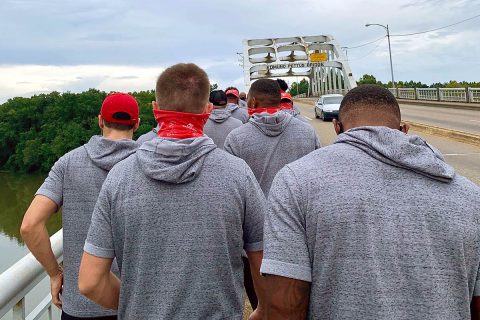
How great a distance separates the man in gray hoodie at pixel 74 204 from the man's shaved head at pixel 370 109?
120cm

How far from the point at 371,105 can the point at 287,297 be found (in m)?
0.69

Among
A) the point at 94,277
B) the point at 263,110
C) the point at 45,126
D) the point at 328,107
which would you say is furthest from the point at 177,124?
the point at 45,126

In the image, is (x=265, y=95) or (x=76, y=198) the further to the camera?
(x=265, y=95)

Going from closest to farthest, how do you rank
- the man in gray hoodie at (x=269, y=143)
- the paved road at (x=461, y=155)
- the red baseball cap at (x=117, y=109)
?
1. the red baseball cap at (x=117, y=109)
2. the man in gray hoodie at (x=269, y=143)
3. the paved road at (x=461, y=155)

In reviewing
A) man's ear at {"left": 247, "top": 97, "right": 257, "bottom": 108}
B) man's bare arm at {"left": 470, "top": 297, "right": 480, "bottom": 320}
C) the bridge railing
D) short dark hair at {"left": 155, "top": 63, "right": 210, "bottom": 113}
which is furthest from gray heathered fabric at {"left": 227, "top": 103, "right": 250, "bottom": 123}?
man's bare arm at {"left": 470, "top": 297, "right": 480, "bottom": 320}

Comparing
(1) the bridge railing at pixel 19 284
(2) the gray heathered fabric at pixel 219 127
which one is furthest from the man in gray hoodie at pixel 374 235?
(2) the gray heathered fabric at pixel 219 127

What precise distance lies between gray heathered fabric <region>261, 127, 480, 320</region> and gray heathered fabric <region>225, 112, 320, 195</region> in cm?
178

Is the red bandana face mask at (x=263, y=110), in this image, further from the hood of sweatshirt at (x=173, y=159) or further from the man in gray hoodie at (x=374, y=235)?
the man in gray hoodie at (x=374, y=235)

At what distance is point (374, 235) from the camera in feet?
4.57

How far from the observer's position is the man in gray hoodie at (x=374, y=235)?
139 cm

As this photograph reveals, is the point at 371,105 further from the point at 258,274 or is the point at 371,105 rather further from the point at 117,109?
the point at 117,109

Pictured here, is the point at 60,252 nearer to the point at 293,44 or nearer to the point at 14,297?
the point at 14,297

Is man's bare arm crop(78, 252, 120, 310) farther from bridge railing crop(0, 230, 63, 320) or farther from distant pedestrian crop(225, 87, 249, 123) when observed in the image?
distant pedestrian crop(225, 87, 249, 123)

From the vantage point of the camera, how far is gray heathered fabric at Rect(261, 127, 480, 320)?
1.39 m
